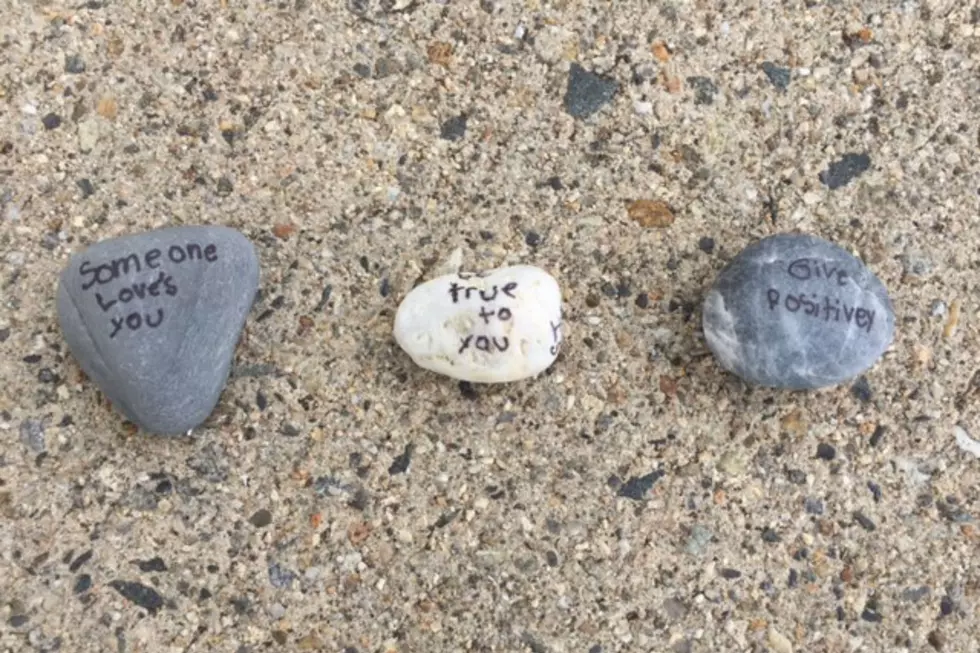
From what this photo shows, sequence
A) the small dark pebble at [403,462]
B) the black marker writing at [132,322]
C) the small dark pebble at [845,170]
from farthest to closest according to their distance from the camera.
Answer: the small dark pebble at [845,170]
the small dark pebble at [403,462]
the black marker writing at [132,322]

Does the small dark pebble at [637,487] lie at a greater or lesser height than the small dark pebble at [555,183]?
lesser

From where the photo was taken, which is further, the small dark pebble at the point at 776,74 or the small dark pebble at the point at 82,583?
the small dark pebble at the point at 776,74

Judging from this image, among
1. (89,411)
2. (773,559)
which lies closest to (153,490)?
(89,411)

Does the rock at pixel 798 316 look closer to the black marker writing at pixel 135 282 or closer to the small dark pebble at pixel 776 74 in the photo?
the small dark pebble at pixel 776 74

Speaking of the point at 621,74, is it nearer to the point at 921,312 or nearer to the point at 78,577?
the point at 921,312

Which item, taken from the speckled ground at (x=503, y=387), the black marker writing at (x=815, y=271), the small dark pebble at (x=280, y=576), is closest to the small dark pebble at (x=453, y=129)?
the speckled ground at (x=503, y=387)

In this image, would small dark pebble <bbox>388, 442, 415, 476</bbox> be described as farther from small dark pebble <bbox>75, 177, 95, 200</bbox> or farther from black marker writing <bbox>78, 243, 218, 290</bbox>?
small dark pebble <bbox>75, 177, 95, 200</bbox>

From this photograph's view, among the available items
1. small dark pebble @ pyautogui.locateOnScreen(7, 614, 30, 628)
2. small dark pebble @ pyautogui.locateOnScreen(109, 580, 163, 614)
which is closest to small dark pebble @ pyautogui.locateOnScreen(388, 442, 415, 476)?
small dark pebble @ pyautogui.locateOnScreen(109, 580, 163, 614)

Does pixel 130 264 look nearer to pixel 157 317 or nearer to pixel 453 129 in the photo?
pixel 157 317
